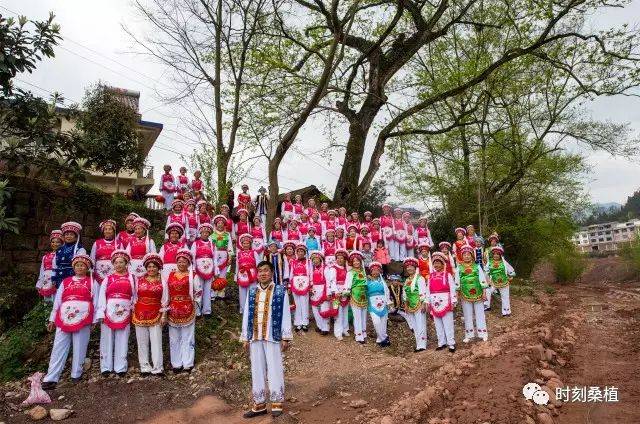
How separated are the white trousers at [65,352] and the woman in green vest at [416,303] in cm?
595

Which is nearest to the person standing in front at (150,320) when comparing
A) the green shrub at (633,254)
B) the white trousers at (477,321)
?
the white trousers at (477,321)

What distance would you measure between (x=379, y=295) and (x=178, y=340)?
4.12 m

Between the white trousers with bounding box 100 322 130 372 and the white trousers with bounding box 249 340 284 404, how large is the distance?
8.10 feet

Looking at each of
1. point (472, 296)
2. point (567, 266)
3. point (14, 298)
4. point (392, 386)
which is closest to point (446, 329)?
point (472, 296)

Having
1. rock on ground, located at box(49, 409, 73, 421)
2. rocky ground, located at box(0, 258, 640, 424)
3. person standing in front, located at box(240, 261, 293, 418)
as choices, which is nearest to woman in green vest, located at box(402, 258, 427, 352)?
rocky ground, located at box(0, 258, 640, 424)

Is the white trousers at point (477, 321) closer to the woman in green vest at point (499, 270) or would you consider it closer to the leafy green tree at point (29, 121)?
the woman in green vest at point (499, 270)

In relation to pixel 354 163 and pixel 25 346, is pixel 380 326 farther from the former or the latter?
pixel 354 163

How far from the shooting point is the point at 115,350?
7.00 metres

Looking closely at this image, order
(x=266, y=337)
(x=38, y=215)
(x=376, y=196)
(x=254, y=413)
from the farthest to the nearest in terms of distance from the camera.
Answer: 1. (x=376, y=196)
2. (x=38, y=215)
3. (x=266, y=337)
4. (x=254, y=413)

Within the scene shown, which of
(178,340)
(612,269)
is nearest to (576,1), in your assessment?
(178,340)

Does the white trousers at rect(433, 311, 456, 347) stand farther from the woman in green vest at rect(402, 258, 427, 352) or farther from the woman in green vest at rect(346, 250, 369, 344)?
the woman in green vest at rect(346, 250, 369, 344)

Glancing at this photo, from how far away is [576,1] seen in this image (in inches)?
557

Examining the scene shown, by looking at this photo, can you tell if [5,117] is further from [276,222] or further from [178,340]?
[276,222]

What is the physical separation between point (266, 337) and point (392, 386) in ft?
6.88
